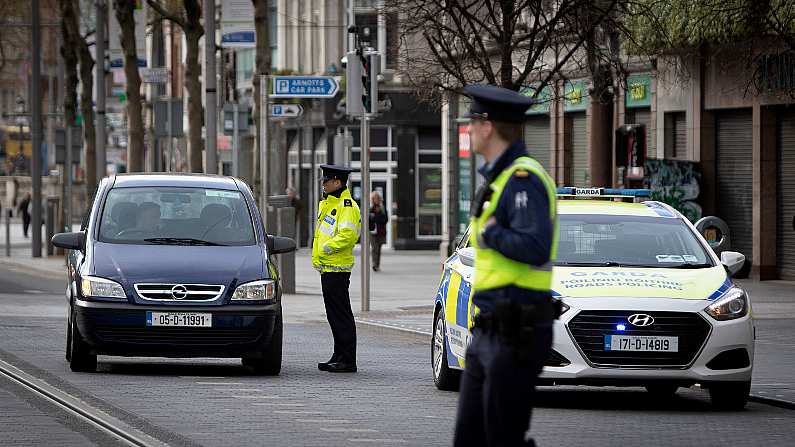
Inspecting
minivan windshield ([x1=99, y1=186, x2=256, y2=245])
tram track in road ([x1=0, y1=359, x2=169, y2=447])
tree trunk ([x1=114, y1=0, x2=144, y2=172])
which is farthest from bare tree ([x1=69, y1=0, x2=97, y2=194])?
tram track in road ([x1=0, y1=359, x2=169, y2=447])

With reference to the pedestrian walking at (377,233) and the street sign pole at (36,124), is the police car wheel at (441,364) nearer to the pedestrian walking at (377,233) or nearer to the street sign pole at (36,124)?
the pedestrian walking at (377,233)

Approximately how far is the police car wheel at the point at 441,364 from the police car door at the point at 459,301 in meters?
0.26

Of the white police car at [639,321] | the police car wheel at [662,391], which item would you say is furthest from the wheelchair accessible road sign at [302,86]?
the white police car at [639,321]

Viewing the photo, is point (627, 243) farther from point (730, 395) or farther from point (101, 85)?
point (101, 85)

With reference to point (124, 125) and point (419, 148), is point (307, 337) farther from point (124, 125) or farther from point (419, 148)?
point (124, 125)

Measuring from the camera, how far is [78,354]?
586 inches

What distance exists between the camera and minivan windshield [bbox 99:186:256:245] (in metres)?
15.5

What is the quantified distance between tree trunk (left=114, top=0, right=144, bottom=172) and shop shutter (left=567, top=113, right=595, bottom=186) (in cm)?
1043

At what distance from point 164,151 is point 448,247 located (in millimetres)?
43440

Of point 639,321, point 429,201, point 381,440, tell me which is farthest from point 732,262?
point 429,201

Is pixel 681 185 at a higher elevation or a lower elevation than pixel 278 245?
higher

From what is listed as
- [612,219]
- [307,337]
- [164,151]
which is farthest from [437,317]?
[164,151]

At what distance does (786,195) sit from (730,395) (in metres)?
19.7

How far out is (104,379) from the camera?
14.6m
